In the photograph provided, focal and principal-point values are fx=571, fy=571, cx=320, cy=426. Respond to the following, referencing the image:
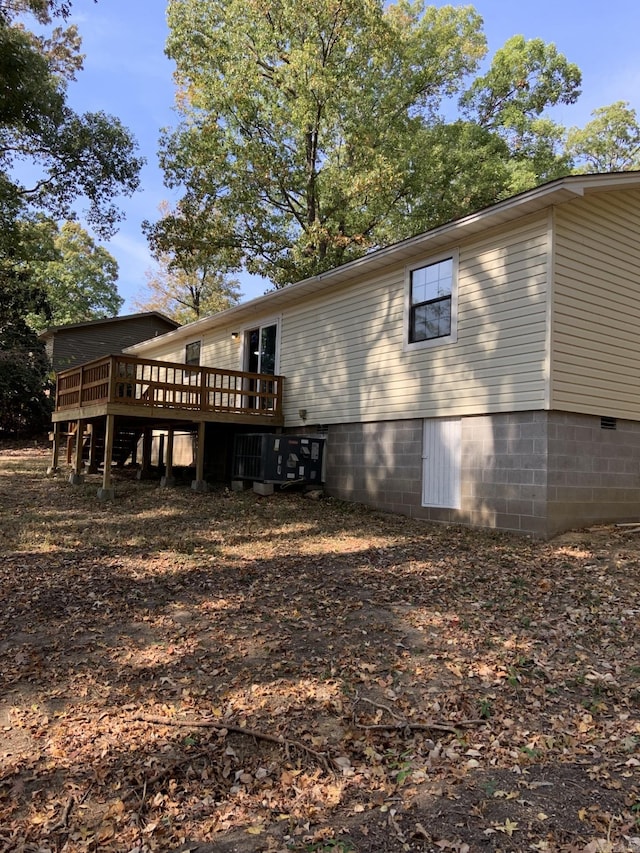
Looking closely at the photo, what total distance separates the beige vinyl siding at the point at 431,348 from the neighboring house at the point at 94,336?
15.9m

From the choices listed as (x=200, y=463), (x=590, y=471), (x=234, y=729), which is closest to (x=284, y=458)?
(x=200, y=463)

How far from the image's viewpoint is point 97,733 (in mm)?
3072

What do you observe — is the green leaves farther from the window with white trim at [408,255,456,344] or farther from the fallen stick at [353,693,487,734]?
the fallen stick at [353,693,487,734]

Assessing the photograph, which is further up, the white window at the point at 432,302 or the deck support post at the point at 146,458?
the white window at the point at 432,302

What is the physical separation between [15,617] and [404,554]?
Result: 4135 millimetres

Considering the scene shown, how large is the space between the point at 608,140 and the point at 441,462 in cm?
2365

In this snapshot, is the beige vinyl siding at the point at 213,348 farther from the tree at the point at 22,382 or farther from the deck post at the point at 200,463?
the tree at the point at 22,382

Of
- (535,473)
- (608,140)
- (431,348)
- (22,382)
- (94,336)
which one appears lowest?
(535,473)

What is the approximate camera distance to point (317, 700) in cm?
346

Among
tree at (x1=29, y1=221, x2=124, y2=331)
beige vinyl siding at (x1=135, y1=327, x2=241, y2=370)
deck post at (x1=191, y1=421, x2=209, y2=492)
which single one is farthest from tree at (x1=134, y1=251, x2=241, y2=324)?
deck post at (x1=191, y1=421, x2=209, y2=492)

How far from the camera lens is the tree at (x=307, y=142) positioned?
17.5m

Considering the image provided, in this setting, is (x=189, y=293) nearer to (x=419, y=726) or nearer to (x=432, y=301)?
(x=432, y=301)

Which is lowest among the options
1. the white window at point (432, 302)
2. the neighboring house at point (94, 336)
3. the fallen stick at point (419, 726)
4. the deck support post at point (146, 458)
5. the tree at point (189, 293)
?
the fallen stick at point (419, 726)

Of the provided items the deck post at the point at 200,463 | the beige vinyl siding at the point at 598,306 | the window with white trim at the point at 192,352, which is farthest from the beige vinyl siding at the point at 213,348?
the beige vinyl siding at the point at 598,306
